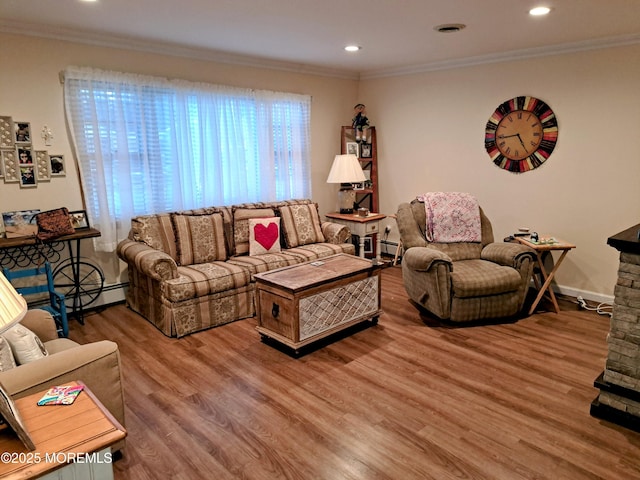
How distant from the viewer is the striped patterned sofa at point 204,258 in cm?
341

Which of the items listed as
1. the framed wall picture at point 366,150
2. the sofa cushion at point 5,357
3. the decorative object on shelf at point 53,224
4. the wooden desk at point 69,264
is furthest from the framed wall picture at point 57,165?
the framed wall picture at point 366,150

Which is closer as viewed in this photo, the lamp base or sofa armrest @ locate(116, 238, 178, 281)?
sofa armrest @ locate(116, 238, 178, 281)

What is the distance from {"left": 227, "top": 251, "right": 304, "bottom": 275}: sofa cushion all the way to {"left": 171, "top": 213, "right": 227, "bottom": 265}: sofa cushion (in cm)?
18

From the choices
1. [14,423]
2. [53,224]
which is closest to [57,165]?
[53,224]

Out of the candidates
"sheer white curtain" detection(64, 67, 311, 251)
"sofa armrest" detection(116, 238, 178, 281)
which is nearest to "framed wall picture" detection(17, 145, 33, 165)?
"sheer white curtain" detection(64, 67, 311, 251)

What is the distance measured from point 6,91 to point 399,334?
3.62 metres

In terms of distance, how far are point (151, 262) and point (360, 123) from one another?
3.40 m

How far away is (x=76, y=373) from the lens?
1.82 meters

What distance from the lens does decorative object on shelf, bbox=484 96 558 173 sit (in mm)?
4195

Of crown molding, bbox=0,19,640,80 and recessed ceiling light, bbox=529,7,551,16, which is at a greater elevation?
crown molding, bbox=0,19,640,80

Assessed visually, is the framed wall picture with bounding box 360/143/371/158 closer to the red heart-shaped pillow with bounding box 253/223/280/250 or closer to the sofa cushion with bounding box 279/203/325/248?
the sofa cushion with bounding box 279/203/325/248

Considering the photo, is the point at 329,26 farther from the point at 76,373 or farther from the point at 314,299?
the point at 76,373

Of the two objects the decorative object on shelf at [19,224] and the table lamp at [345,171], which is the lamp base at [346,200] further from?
the decorative object on shelf at [19,224]

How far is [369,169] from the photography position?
18.9 ft
